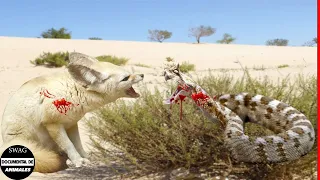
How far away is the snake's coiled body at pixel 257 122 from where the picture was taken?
3.05 m

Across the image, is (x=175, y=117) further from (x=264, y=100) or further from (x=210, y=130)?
(x=264, y=100)

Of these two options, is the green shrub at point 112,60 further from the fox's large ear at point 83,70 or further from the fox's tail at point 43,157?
the fox's large ear at point 83,70

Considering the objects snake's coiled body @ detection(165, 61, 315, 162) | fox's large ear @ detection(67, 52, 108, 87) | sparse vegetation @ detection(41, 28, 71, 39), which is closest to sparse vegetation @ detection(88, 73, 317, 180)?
snake's coiled body @ detection(165, 61, 315, 162)

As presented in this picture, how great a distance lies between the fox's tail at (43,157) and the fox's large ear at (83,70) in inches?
24.6

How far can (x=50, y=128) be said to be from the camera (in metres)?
3.35

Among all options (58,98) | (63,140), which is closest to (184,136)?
(63,140)

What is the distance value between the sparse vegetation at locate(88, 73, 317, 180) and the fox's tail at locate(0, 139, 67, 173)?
60 centimetres

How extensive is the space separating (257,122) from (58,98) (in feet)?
4.95

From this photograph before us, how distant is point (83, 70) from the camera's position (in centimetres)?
322

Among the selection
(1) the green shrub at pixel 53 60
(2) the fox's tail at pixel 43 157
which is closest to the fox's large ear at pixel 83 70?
(2) the fox's tail at pixel 43 157

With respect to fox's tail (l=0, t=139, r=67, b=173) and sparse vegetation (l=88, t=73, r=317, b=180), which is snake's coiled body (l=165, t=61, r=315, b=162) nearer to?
sparse vegetation (l=88, t=73, r=317, b=180)

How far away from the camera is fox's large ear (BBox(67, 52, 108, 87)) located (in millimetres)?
3203

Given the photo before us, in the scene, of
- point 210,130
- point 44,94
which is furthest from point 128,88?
point 210,130

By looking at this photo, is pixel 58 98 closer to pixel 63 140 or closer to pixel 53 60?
pixel 63 140
